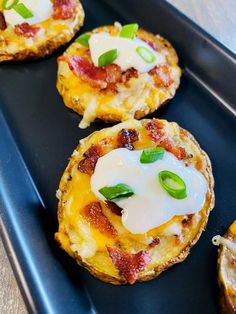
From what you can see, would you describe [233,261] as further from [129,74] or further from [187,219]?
[129,74]

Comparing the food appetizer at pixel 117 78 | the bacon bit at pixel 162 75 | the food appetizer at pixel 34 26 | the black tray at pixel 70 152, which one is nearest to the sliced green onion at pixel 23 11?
the food appetizer at pixel 34 26

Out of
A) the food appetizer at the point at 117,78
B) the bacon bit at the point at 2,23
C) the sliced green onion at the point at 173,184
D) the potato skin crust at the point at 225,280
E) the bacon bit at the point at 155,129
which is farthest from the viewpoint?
the bacon bit at the point at 2,23

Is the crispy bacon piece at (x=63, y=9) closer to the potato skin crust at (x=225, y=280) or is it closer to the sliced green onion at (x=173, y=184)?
the sliced green onion at (x=173, y=184)

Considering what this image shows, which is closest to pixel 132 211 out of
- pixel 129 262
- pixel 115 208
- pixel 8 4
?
pixel 115 208

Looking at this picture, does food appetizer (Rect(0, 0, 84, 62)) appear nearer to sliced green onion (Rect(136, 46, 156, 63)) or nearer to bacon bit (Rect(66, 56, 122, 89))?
bacon bit (Rect(66, 56, 122, 89))

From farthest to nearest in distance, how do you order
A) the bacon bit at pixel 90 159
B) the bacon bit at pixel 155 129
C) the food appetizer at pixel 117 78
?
the food appetizer at pixel 117 78 → the bacon bit at pixel 155 129 → the bacon bit at pixel 90 159

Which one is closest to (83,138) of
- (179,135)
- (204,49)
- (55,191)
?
(55,191)

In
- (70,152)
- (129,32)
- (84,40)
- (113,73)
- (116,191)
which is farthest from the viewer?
(84,40)

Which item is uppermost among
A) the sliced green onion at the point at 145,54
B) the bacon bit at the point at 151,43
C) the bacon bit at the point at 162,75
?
the sliced green onion at the point at 145,54
